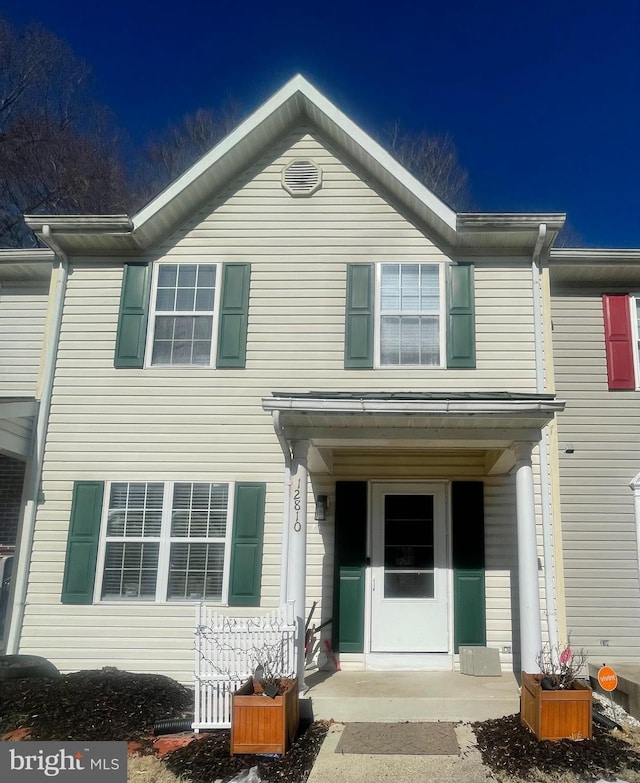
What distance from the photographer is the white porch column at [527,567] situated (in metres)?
5.65

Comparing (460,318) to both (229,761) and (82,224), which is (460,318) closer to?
(82,224)

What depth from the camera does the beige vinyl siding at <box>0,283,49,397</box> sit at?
8.57 m

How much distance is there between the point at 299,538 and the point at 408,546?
187 centimetres

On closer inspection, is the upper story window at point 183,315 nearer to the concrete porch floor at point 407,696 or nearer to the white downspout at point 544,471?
the white downspout at point 544,471

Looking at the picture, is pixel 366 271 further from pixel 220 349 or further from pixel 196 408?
pixel 196 408

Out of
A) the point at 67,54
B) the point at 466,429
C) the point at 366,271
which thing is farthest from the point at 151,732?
the point at 67,54

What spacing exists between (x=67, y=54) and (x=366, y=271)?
54.4 ft

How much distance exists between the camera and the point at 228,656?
17.6ft

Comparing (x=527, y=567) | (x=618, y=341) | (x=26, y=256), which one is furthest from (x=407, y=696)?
(x=26, y=256)

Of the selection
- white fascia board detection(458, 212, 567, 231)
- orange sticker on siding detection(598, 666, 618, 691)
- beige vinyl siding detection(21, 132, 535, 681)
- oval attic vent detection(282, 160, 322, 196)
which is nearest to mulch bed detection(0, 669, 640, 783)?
orange sticker on siding detection(598, 666, 618, 691)

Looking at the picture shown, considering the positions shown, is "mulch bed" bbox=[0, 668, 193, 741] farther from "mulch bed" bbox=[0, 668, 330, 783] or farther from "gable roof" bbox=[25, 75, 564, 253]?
"gable roof" bbox=[25, 75, 564, 253]

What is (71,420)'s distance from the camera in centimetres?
762

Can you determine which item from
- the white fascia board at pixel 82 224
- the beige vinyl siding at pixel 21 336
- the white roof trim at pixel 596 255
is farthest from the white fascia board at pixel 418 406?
the beige vinyl siding at pixel 21 336

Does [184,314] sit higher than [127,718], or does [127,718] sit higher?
[184,314]
